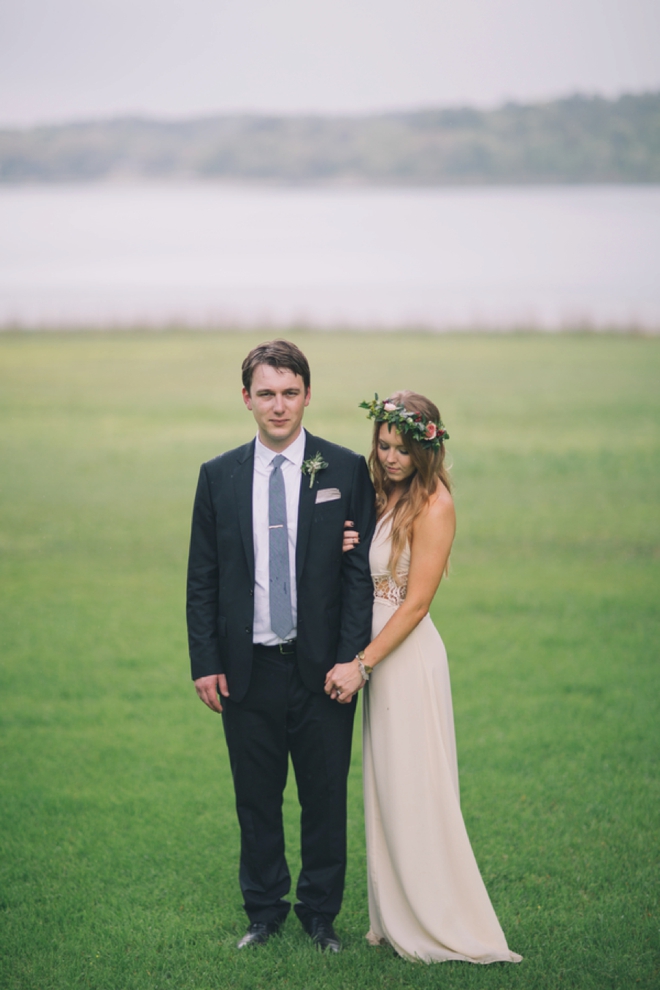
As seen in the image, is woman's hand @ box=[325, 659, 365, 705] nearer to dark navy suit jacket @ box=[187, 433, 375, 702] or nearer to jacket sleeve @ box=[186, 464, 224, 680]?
dark navy suit jacket @ box=[187, 433, 375, 702]

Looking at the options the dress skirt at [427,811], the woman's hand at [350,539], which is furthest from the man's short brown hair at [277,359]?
the dress skirt at [427,811]

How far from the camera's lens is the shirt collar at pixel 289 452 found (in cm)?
308

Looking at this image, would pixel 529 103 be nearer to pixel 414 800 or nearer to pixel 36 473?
pixel 36 473

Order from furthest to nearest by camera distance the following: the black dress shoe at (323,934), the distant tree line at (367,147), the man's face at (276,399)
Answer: the distant tree line at (367,147) < the black dress shoe at (323,934) < the man's face at (276,399)

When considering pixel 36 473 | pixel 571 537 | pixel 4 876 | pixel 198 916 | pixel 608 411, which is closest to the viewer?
pixel 198 916

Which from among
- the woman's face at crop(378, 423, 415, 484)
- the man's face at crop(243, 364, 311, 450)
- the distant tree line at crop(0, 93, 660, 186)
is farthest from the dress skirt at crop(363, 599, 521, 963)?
the distant tree line at crop(0, 93, 660, 186)

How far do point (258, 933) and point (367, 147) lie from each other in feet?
54.4

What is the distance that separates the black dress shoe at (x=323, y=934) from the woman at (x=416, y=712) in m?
0.22

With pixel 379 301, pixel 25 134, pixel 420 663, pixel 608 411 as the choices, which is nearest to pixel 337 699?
pixel 420 663

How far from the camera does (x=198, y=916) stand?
3531 millimetres

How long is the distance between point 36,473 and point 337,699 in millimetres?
9499

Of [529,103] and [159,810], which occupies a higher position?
[529,103]

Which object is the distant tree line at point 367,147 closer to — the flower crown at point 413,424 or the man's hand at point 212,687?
the flower crown at point 413,424

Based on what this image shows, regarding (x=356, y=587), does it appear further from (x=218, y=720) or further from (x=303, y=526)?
(x=218, y=720)
